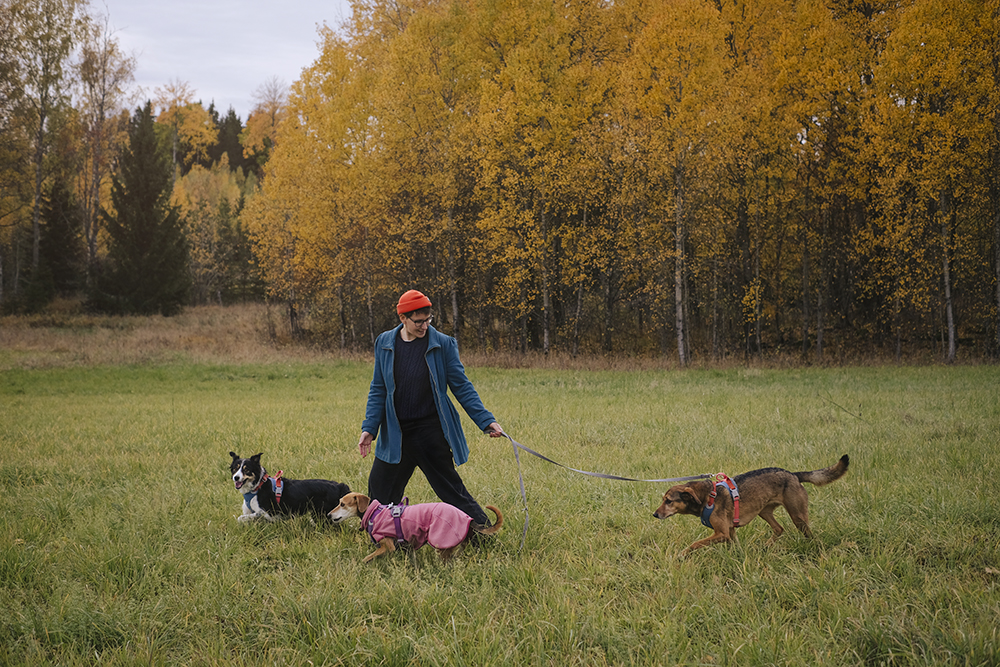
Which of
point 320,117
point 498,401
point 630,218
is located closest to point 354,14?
point 320,117

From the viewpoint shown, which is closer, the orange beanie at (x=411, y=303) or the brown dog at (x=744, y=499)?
the brown dog at (x=744, y=499)

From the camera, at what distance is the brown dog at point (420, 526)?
4.37m

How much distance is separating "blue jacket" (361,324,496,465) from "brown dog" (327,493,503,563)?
0.49m

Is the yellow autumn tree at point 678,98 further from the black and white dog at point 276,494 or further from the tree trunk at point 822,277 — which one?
the black and white dog at point 276,494

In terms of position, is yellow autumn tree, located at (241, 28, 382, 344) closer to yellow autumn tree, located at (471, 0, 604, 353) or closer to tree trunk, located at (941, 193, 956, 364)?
yellow autumn tree, located at (471, 0, 604, 353)

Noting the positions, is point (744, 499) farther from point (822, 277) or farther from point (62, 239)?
point (62, 239)

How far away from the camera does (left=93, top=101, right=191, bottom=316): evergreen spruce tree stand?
3278 cm

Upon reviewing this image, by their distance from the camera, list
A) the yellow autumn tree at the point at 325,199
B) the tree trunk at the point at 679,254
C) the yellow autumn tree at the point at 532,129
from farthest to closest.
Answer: the yellow autumn tree at the point at 325,199, the yellow autumn tree at the point at 532,129, the tree trunk at the point at 679,254

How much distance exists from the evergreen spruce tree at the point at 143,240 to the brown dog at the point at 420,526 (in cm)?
3450

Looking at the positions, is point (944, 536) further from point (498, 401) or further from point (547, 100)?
point (547, 100)

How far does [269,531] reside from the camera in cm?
519

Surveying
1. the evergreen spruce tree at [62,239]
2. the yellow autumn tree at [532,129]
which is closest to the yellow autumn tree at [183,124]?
the evergreen spruce tree at [62,239]

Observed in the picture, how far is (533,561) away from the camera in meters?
4.35

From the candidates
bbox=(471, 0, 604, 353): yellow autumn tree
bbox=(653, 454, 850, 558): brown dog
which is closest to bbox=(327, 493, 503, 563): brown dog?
bbox=(653, 454, 850, 558): brown dog
